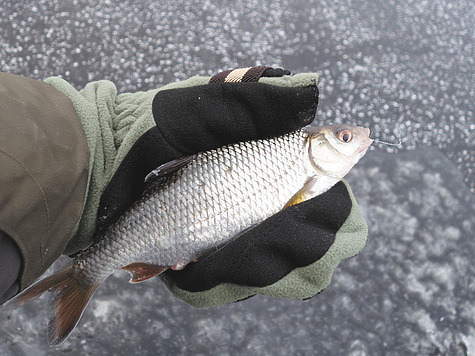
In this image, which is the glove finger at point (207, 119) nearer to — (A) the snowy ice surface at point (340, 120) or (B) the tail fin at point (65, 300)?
(B) the tail fin at point (65, 300)

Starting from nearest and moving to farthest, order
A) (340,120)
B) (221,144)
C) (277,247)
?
1. (277,247)
2. (221,144)
3. (340,120)

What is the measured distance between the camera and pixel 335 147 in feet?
4.19

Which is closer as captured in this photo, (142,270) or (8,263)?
(8,263)

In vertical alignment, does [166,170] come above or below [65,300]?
above

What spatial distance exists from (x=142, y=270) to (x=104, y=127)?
403mm

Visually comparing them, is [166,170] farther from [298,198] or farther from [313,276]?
[313,276]

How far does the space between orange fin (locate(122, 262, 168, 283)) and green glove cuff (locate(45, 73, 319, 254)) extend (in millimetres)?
158

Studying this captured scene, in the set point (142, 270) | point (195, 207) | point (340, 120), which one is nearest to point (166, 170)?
point (195, 207)

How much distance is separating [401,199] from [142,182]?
1.29m

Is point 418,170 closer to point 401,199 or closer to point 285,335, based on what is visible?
point 401,199

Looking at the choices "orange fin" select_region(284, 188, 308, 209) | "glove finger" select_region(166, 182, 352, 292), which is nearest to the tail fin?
"glove finger" select_region(166, 182, 352, 292)

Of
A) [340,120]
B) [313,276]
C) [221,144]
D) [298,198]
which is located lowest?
[340,120]

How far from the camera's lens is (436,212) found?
2066mm

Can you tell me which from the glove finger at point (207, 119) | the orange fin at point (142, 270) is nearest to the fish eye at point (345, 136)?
the glove finger at point (207, 119)
